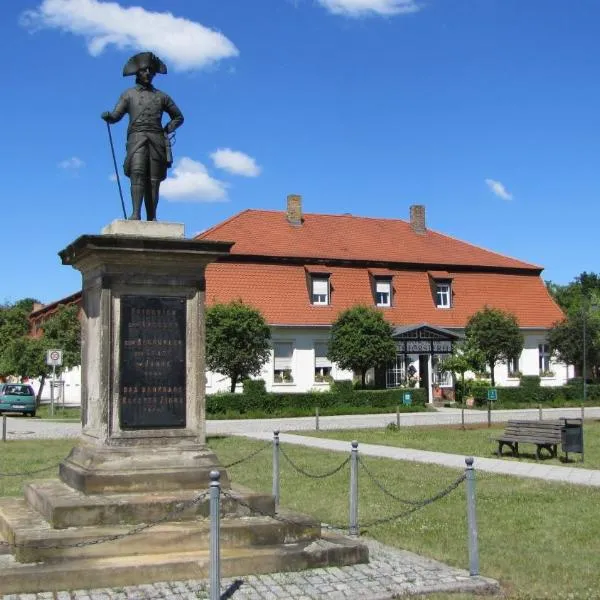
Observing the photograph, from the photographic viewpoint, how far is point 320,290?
44656mm

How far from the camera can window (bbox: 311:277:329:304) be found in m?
44.4

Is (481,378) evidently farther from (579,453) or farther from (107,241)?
(107,241)

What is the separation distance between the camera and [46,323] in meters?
45.7

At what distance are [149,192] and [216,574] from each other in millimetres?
4570

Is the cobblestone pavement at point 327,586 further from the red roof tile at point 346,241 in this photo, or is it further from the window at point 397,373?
the window at point 397,373

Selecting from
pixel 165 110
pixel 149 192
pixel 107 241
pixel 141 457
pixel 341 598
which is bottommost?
pixel 341 598

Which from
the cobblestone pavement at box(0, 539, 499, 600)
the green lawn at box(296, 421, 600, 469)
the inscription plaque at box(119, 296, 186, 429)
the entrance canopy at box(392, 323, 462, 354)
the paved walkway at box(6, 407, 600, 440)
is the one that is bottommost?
the cobblestone pavement at box(0, 539, 499, 600)

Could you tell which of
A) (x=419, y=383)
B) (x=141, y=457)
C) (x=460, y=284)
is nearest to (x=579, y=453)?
(x=141, y=457)

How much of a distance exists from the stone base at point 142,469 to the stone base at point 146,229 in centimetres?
223

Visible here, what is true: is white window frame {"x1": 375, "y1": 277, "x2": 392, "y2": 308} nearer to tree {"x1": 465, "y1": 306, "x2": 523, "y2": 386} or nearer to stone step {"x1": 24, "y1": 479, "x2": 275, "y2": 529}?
tree {"x1": 465, "y1": 306, "x2": 523, "y2": 386}

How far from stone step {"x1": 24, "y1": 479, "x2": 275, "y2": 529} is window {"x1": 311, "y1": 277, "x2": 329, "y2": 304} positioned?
35248 mm

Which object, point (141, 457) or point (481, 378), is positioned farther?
point (481, 378)

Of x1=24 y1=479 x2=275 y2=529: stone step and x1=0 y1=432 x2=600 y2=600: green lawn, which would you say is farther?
x1=0 y1=432 x2=600 y2=600: green lawn

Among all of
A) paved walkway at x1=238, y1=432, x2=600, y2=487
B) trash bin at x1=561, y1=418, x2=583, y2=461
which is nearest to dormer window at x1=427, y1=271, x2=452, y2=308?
paved walkway at x1=238, y1=432, x2=600, y2=487
